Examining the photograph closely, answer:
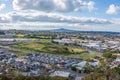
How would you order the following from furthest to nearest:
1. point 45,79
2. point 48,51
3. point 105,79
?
point 48,51
point 45,79
point 105,79

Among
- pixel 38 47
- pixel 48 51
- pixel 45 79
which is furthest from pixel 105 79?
pixel 38 47

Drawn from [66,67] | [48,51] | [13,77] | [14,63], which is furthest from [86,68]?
[48,51]

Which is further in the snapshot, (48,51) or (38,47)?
(38,47)

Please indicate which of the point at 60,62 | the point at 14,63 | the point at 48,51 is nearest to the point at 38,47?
the point at 48,51

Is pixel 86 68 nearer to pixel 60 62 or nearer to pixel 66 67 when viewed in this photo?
pixel 66 67

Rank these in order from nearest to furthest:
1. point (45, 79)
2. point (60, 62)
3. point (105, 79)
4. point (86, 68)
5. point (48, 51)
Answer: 1. point (105, 79)
2. point (45, 79)
3. point (86, 68)
4. point (60, 62)
5. point (48, 51)

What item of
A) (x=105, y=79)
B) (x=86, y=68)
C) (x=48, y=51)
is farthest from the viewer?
(x=48, y=51)

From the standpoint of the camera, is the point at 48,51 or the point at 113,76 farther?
the point at 48,51

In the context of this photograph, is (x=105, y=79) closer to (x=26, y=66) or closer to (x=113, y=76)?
(x=113, y=76)

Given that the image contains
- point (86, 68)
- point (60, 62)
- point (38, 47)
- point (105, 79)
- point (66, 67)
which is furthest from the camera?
point (38, 47)
